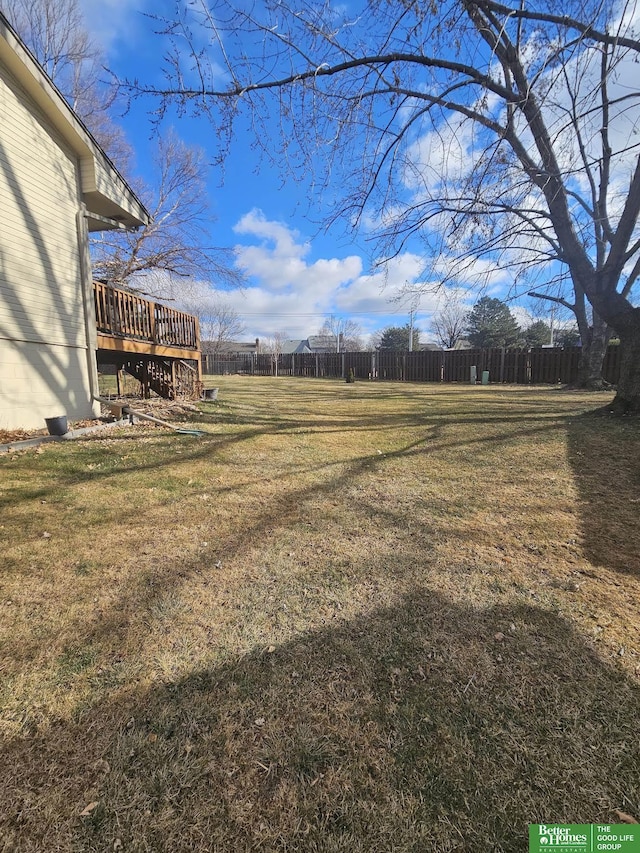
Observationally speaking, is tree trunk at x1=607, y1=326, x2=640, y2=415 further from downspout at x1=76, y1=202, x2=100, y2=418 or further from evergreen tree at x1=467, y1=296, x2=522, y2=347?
evergreen tree at x1=467, y1=296, x2=522, y2=347

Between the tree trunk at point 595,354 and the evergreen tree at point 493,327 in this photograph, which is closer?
the tree trunk at point 595,354

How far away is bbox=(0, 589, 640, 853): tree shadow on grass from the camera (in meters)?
1.10

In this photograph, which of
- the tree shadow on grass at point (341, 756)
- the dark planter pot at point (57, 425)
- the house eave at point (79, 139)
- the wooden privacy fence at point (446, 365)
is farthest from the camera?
the wooden privacy fence at point (446, 365)

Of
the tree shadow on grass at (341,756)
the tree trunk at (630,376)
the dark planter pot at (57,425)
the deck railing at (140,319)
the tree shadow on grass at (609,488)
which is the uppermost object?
the deck railing at (140,319)

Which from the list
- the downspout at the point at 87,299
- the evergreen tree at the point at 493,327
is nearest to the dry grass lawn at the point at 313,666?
the downspout at the point at 87,299

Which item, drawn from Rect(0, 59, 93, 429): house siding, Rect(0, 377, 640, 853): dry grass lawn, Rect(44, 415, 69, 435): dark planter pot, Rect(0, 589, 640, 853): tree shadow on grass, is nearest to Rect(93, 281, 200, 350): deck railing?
Rect(0, 59, 93, 429): house siding

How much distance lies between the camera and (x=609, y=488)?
386cm

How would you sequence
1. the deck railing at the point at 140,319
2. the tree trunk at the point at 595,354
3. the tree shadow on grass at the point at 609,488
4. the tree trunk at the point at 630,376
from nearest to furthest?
the tree shadow on grass at the point at 609,488, the tree trunk at the point at 630,376, the deck railing at the point at 140,319, the tree trunk at the point at 595,354

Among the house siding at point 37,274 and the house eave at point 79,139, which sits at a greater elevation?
the house eave at point 79,139

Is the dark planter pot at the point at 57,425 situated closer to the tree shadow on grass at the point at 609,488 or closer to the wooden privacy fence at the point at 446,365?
the tree shadow on grass at the point at 609,488

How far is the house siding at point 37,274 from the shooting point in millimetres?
5469

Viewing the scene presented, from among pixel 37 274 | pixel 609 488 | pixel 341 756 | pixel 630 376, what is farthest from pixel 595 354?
pixel 37 274

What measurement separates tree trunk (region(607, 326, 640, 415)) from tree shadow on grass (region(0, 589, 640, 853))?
6.48m

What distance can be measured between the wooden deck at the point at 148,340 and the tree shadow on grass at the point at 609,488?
816cm
